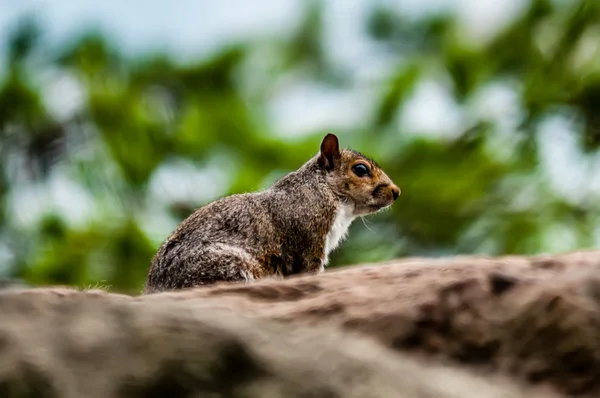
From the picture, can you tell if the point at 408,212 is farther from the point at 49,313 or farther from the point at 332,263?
the point at 49,313

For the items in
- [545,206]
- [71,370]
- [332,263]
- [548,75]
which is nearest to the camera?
[71,370]

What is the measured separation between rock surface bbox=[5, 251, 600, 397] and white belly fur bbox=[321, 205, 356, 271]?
1.41 metres

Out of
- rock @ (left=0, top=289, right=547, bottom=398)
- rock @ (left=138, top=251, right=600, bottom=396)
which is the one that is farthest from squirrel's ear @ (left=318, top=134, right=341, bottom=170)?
rock @ (left=0, top=289, right=547, bottom=398)

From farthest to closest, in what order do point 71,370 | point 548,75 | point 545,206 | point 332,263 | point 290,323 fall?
point 548,75
point 545,206
point 332,263
point 290,323
point 71,370

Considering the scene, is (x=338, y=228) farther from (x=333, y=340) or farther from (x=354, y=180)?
(x=333, y=340)

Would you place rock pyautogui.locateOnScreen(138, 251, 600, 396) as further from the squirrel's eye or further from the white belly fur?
the squirrel's eye

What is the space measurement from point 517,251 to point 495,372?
3.85 metres

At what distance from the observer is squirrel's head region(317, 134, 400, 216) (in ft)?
12.1

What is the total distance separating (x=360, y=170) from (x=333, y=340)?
6.29ft

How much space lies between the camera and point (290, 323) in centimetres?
193

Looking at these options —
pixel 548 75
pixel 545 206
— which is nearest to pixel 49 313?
pixel 545 206

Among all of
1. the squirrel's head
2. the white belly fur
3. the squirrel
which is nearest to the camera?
the squirrel

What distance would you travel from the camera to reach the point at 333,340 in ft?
6.15

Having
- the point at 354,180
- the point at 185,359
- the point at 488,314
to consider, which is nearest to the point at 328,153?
the point at 354,180
